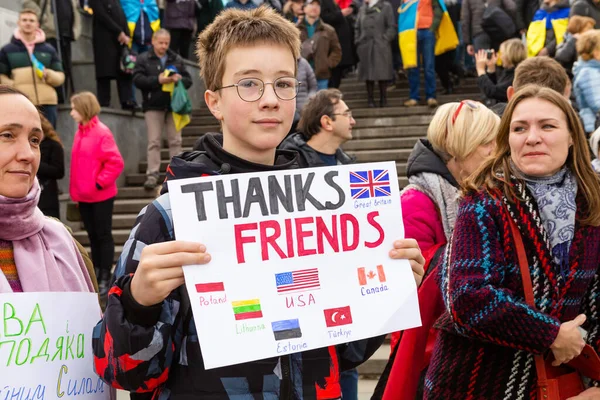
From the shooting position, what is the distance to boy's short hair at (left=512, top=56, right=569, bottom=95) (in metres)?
4.04

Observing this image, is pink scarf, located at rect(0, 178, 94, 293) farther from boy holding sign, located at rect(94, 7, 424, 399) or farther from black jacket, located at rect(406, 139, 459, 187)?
black jacket, located at rect(406, 139, 459, 187)

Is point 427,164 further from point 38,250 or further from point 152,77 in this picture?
point 152,77

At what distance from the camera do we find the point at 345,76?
15.2 m

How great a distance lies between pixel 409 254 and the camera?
6.94 ft

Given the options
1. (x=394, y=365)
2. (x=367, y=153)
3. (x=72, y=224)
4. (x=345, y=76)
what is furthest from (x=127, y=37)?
(x=394, y=365)

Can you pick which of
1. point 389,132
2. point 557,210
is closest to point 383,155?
point 389,132

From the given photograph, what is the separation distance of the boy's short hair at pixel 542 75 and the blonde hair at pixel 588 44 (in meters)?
2.65

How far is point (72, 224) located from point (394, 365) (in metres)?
7.22

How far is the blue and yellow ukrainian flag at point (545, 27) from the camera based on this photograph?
8.71 metres

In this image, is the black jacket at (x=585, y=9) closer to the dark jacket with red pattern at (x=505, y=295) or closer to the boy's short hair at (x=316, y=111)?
the boy's short hair at (x=316, y=111)

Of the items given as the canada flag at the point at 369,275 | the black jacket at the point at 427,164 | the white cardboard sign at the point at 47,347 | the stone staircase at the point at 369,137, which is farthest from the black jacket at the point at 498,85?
the white cardboard sign at the point at 47,347

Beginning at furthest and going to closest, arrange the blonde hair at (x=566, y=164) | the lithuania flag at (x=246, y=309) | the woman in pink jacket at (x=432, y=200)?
the woman in pink jacket at (x=432, y=200), the blonde hair at (x=566, y=164), the lithuania flag at (x=246, y=309)

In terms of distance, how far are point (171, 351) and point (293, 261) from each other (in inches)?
15.2

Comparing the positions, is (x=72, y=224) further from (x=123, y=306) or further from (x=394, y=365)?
(x=123, y=306)
